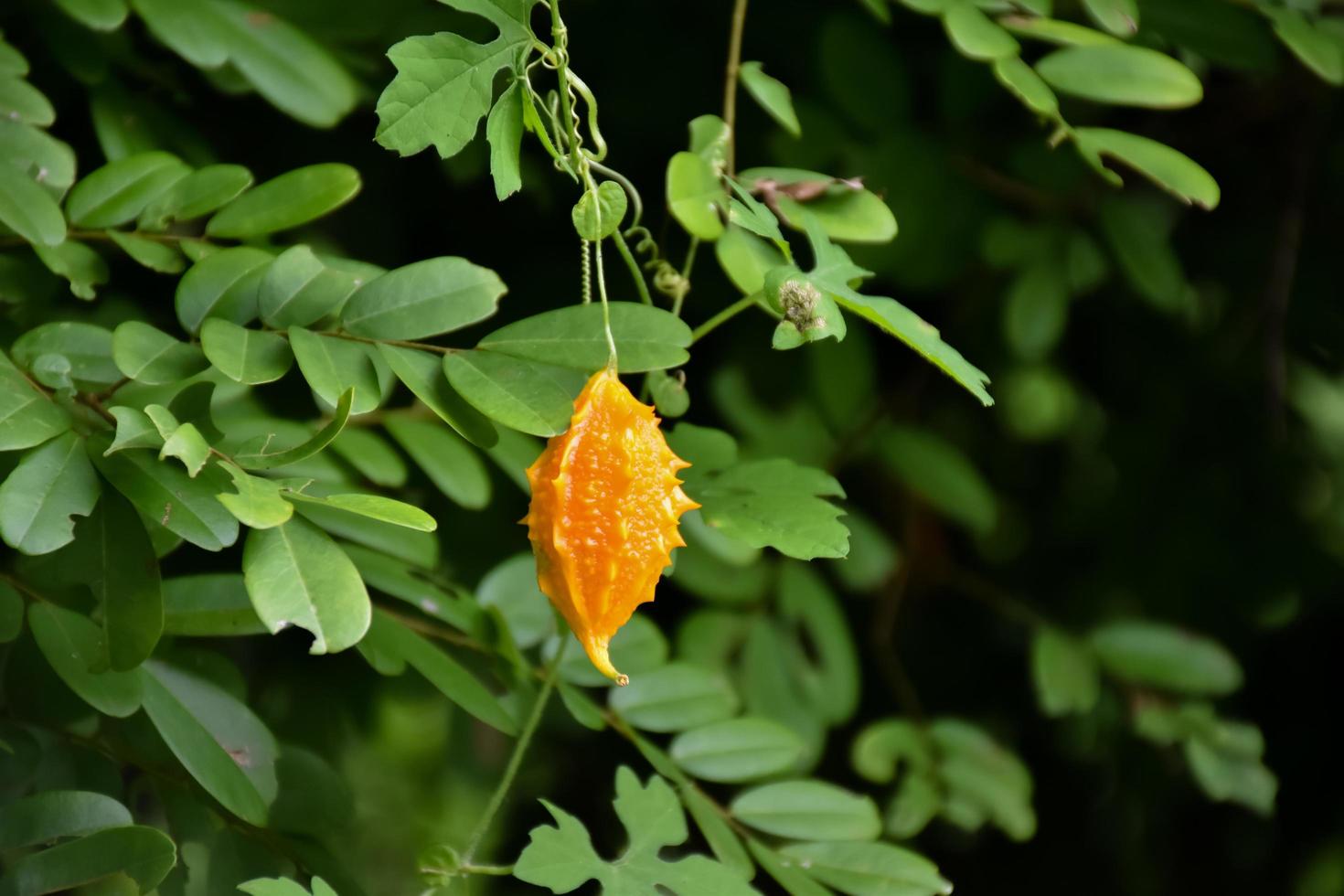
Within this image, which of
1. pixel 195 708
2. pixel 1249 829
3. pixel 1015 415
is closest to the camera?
pixel 195 708

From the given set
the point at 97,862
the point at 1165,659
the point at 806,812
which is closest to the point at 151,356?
the point at 97,862

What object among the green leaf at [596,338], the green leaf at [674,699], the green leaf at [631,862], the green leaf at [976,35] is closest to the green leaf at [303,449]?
the green leaf at [596,338]

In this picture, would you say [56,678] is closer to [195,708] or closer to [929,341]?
[195,708]

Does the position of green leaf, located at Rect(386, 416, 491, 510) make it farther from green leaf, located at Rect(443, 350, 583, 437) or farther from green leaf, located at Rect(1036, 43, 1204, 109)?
green leaf, located at Rect(1036, 43, 1204, 109)

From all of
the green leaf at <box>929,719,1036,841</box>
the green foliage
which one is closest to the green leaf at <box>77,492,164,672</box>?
the green foliage

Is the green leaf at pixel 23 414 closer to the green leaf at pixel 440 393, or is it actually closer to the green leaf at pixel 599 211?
the green leaf at pixel 440 393

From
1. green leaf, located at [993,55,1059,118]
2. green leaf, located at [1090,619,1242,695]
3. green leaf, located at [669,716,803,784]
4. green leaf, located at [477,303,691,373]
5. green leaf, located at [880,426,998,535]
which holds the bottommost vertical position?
green leaf, located at [1090,619,1242,695]

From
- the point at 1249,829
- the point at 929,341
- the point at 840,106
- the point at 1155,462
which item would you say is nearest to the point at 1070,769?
the point at 1249,829
